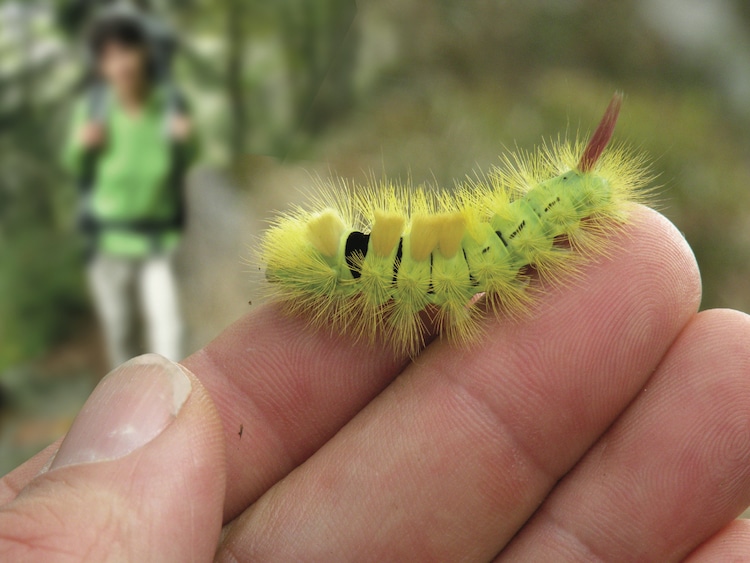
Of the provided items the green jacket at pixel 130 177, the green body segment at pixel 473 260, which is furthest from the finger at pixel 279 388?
the green jacket at pixel 130 177

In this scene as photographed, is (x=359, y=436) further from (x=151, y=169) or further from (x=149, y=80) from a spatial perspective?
(x=149, y=80)

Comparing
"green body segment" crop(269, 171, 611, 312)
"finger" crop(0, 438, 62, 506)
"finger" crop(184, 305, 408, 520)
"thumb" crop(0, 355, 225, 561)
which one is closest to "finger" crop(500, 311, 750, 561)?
"green body segment" crop(269, 171, 611, 312)

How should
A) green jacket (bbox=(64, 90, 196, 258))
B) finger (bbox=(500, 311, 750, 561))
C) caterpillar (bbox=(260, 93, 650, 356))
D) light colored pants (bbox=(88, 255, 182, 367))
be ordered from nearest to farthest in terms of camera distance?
finger (bbox=(500, 311, 750, 561)), caterpillar (bbox=(260, 93, 650, 356)), green jacket (bbox=(64, 90, 196, 258)), light colored pants (bbox=(88, 255, 182, 367))

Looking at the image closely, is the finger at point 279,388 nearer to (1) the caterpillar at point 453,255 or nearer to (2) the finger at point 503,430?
(1) the caterpillar at point 453,255

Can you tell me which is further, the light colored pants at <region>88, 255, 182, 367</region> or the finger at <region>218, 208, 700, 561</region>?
the light colored pants at <region>88, 255, 182, 367</region>

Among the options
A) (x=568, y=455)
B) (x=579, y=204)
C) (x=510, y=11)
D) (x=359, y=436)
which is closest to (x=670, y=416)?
(x=568, y=455)

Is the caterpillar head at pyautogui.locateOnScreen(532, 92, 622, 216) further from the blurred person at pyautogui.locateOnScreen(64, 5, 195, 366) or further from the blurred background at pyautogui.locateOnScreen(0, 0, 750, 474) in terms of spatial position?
the blurred person at pyautogui.locateOnScreen(64, 5, 195, 366)

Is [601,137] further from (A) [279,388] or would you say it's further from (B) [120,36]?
(B) [120,36]
